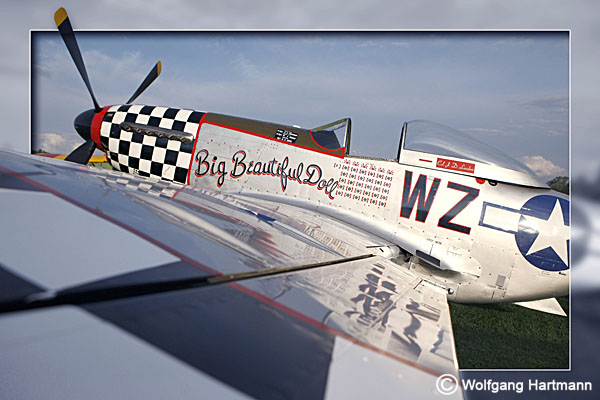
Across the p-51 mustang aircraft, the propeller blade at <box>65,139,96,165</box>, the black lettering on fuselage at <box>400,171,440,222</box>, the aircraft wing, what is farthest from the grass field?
the propeller blade at <box>65,139,96,165</box>

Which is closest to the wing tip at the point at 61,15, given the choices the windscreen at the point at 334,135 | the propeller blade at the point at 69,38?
the propeller blade at the point at 69,38

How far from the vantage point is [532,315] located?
4.38 meters

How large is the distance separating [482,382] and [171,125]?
372 cm

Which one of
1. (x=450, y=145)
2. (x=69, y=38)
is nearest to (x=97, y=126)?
(x=69, y=38)

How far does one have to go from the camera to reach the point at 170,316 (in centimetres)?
51

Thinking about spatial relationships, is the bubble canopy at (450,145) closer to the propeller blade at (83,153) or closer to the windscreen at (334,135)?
the windscreen at (334,135)

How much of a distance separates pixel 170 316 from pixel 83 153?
3.84m

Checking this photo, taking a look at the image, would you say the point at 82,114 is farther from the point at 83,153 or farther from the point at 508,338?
the point at 508,338

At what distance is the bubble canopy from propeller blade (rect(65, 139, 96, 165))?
3.37 metres

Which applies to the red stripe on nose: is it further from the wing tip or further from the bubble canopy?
the bubble canopy

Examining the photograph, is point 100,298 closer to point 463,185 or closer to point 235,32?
point 463,185

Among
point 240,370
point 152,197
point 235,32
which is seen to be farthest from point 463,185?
point 235,32

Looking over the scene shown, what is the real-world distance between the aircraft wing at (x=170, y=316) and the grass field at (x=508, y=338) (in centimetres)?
262

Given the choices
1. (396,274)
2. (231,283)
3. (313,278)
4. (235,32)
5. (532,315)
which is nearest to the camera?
(231,283)
